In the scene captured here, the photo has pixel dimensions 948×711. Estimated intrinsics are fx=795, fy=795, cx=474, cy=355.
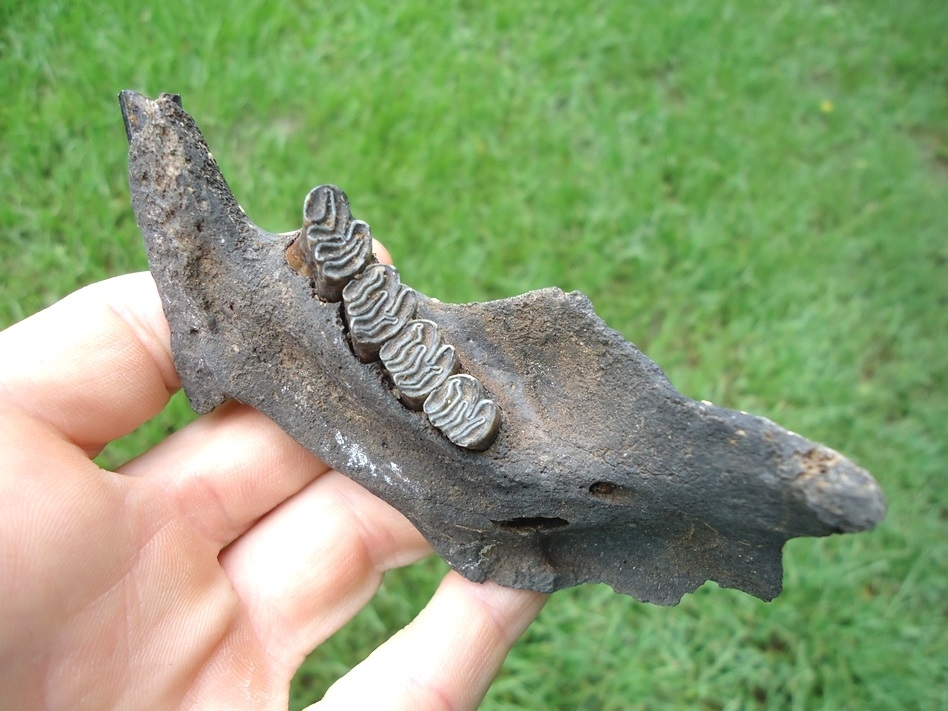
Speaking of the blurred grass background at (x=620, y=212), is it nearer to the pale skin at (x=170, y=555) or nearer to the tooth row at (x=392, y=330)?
the pale skin at (x=170, y=555)

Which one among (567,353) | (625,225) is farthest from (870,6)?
(567,353)

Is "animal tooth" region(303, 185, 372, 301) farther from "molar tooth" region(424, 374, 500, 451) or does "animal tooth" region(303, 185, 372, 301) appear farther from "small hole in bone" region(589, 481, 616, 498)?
"small hole in bone" region(589, 481, 616, 498)

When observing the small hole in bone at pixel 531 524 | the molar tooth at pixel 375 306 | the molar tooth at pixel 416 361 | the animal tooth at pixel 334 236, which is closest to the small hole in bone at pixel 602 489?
the small hole in bone at pixel 531 524

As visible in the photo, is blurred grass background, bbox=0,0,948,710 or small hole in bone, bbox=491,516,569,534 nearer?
small hole in bone, bbox=491,516,569,534

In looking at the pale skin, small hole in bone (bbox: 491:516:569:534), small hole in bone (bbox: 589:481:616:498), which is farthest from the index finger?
small hole in bone (bbox: 589:481:616:498)

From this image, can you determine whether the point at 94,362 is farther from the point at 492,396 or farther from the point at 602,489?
the point at 602,489

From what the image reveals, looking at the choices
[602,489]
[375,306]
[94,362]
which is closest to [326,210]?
[375,306]
